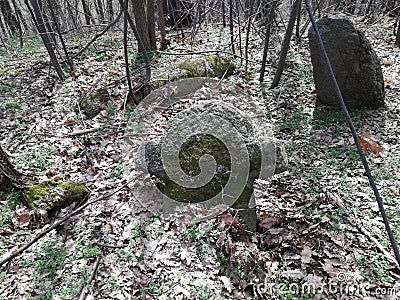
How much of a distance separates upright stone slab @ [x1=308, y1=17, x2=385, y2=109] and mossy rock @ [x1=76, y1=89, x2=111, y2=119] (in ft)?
13.9

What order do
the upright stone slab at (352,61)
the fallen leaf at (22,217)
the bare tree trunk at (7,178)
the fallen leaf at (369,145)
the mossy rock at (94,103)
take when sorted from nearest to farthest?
the fallen leaf at (22,217) → the bare tree trunk at (7,178) → the fallen leaf at (369,145) → the upright stone slab at (352,61) → the mossy rock at (94,103)

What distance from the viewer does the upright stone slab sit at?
518 centimetres

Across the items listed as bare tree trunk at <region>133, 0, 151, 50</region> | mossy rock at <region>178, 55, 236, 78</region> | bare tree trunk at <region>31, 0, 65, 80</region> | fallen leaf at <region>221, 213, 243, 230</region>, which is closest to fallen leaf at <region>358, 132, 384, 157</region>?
fallen leaf at <region>221, 213, 243, 230</region>

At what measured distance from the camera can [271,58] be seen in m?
7.74

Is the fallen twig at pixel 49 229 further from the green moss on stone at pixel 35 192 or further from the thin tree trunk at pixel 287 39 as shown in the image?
the thin tree trunk at pixel 287 39

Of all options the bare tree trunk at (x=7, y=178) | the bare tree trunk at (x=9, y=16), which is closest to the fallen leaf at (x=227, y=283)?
the bare tree trunk at (x=7, y=178)

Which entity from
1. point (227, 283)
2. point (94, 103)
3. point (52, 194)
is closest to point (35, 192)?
point (52, 194)

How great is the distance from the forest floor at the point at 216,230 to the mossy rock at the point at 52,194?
0.43 ft

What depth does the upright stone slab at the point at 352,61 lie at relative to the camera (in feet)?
17.0

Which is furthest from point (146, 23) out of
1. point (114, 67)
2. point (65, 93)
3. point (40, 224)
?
point (40, 224)

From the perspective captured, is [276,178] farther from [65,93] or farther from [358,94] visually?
[65,93]

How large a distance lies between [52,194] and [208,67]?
15.2ft

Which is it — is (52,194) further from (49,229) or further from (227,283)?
(227,283)

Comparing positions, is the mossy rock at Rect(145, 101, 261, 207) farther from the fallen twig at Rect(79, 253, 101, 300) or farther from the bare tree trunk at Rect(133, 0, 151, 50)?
the bare tree trunk at Rect(133, 0, 151, 50)
